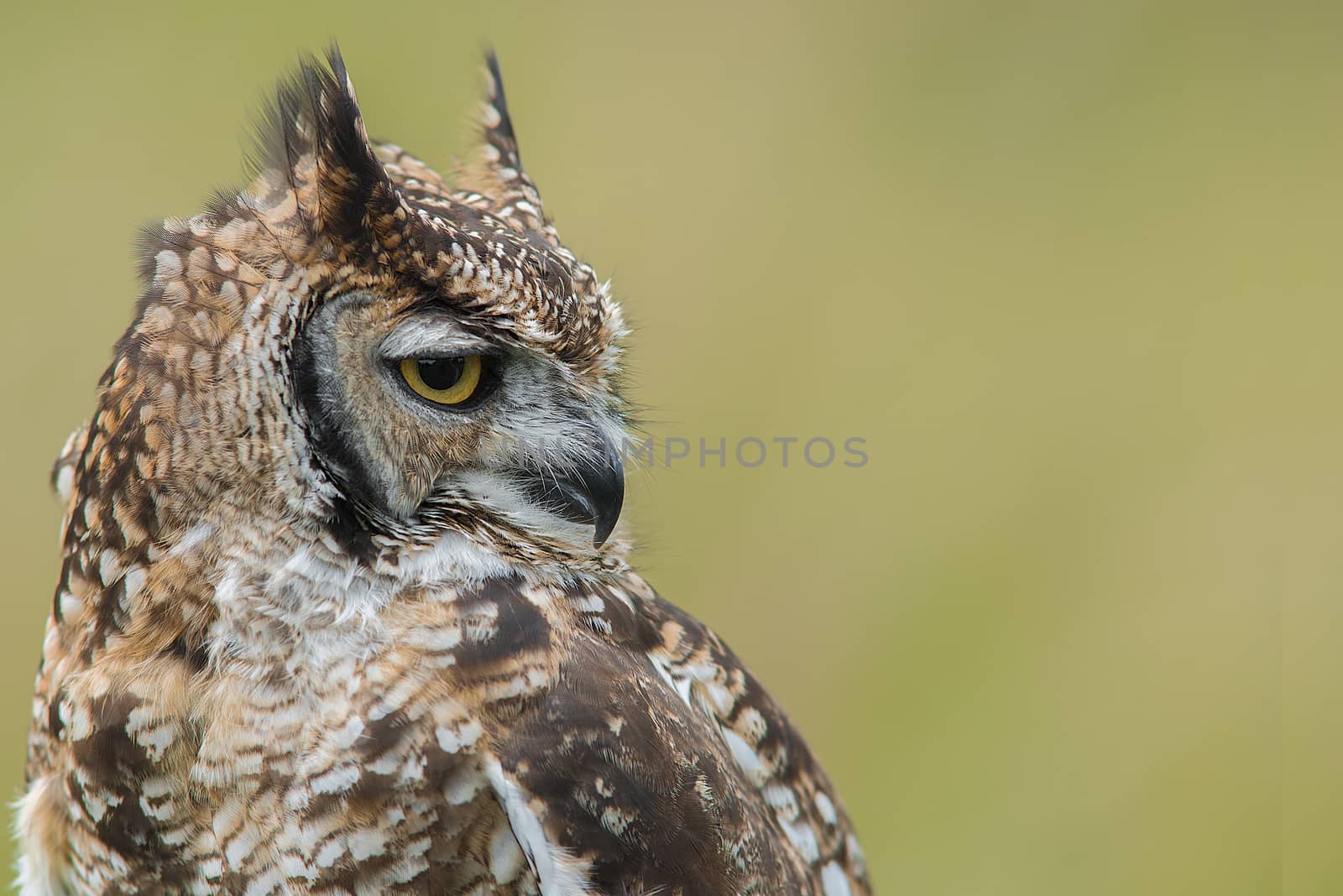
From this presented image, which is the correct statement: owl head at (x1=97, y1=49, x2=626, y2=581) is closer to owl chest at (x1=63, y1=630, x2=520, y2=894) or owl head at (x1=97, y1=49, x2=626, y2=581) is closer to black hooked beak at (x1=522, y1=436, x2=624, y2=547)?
black hooked beak at (x1=522, y1=436, x2=624, y2=547)

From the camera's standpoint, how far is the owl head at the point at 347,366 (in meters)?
1.27

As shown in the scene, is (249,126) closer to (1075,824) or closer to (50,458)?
(50,458)

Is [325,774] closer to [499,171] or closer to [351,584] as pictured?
[351,584]

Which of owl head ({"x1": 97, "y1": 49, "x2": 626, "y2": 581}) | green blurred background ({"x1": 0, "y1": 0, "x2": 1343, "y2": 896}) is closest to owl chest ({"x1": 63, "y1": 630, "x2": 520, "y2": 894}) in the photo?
owl head ({"x1": 97, "y1": 49, "x2": 626, "y2": 581})

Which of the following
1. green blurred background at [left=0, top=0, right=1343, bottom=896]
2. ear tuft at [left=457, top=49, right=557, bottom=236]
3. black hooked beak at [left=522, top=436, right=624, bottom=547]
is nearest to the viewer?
black hooked beak at [left=522, top=436, right=624, bottom=547]

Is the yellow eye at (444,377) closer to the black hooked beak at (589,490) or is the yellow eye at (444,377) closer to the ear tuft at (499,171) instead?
the black hooked beak at (589,490)

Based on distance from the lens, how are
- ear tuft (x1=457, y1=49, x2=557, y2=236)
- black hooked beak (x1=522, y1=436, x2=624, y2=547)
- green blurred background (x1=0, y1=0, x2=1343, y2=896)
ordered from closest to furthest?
black hooked beak (x1=522, y1=436, x2=624, y2=547) → ear tuft (x1=457, y1=49, x2=557, y2=236) → green blurred background (x1=0, y1=0, x2=1343, y2=896)

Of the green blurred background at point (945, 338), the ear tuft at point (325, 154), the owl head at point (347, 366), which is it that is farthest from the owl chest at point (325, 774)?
the green blurred background at point (945, 338)

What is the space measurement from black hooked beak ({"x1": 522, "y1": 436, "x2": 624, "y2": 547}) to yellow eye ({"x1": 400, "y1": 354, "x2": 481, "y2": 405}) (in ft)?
0.51

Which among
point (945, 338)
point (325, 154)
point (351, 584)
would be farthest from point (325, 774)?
point (945, 338)

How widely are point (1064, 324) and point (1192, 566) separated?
1.06 metres

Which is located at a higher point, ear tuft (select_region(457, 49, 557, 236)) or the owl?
ear tuft (select_region(457, 49, 557, 236))

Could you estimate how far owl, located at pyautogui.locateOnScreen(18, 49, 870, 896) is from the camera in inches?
50.4

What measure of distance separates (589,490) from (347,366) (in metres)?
0.35
